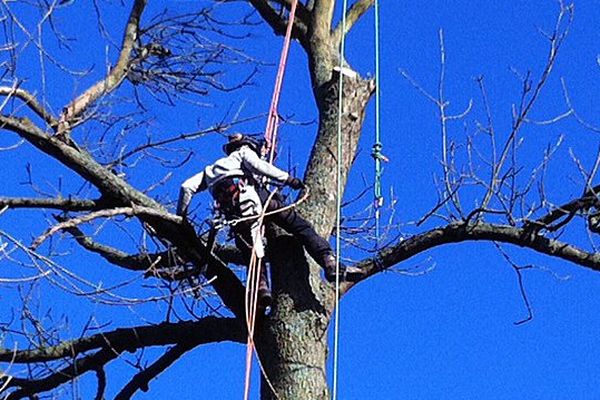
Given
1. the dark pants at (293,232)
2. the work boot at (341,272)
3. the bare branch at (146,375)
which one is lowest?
the bare branch at (146,375)

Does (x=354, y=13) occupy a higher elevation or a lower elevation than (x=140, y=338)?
higher

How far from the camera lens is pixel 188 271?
5832 mm

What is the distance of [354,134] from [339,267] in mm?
844

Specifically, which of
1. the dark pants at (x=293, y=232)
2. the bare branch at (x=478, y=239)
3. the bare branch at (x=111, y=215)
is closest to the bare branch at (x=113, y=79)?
the bare branch at (x=111, y=215)

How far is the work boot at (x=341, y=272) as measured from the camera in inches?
226

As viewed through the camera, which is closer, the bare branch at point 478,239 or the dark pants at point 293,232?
the dark pants at point 293,232

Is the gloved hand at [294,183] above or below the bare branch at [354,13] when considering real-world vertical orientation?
below

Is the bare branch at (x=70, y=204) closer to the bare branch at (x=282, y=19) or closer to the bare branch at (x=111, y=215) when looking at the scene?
the bare branch at (x=111, y=215)

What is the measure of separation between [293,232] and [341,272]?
283mm

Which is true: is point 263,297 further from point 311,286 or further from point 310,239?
point 310,239

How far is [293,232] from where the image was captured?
5871 millimetres

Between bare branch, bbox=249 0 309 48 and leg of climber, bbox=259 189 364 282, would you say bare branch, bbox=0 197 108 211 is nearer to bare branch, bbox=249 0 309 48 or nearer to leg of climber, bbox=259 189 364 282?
leg of climber, bbox=259 189 364 282

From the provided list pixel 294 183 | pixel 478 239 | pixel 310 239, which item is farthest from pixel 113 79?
pixel 478 239

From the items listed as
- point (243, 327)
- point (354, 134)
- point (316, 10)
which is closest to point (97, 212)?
point (243, 327)
